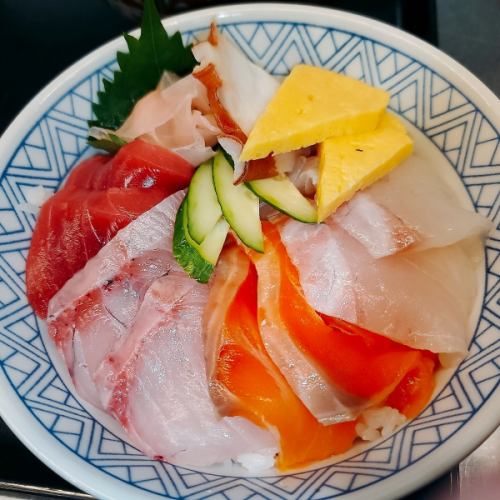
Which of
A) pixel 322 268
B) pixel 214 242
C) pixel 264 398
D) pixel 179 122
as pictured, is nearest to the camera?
pixel 264 398

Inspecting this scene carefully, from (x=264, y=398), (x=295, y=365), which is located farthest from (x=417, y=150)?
(x=264, y=398)

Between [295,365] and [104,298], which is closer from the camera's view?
[295,365]

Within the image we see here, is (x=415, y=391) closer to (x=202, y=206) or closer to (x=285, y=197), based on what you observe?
(x=285, y=197)

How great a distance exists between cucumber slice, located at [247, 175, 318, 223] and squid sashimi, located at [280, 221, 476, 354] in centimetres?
5

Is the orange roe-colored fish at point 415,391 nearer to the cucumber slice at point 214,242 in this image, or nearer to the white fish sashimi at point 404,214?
the white fish sashimi at point 404,214

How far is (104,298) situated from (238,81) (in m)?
0.82

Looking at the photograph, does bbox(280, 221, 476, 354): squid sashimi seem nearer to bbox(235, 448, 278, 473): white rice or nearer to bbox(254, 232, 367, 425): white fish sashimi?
bbox(254, 232, 367, 425): white fish sashimi

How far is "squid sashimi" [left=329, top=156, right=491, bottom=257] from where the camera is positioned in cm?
159

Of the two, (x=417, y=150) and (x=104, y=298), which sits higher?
(x=417, y=150)

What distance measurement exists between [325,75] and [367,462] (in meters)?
1.18

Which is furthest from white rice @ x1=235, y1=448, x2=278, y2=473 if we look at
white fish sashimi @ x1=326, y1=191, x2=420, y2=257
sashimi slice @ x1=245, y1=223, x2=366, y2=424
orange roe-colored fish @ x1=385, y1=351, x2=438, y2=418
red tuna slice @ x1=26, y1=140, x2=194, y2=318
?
red tuna slice @ x1=26, y1=140, x2=194, y2=318

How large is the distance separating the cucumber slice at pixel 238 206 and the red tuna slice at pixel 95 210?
0.13 meters

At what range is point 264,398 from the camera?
1462 millimetres

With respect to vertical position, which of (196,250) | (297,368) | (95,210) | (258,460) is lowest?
(258,460)
